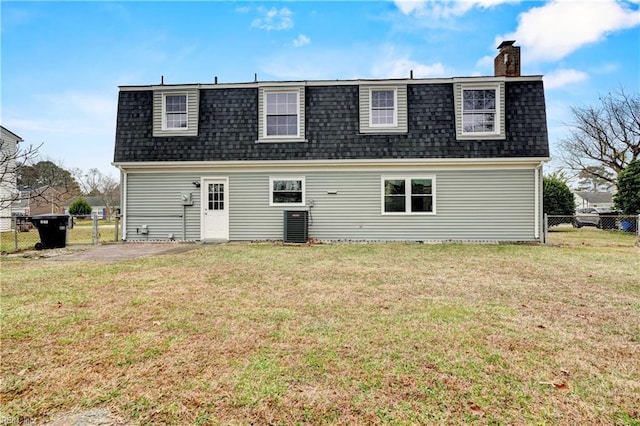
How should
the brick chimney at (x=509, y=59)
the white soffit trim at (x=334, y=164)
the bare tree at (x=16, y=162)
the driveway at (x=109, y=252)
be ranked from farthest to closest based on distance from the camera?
the brick chimney at (x=509, y=59), the white soffit trim at (x=334, y=164), the bare tree at (x=16, y=162), the driveway at (x=109, y=252)

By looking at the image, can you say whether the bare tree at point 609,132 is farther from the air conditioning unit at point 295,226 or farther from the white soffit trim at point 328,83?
the air conditioning unit at point 295,226

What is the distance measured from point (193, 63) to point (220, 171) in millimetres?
7383

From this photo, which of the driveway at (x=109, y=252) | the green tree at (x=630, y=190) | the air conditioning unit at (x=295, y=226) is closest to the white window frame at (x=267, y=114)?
the air conditioning unit at (x=295, y=226)

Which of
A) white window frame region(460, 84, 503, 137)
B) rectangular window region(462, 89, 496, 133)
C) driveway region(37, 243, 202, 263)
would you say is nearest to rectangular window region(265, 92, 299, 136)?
driveway region(37, 243, 202, 263)

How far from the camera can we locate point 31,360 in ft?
9.18

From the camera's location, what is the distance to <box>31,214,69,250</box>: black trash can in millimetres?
9773

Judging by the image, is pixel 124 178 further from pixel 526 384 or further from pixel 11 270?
pixel 526 384

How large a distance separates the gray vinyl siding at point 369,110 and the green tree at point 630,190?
13.6m

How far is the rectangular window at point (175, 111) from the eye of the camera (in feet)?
39.0

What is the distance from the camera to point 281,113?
11.8 m

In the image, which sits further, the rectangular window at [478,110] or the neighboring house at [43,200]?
the neighboring house at [43,200]

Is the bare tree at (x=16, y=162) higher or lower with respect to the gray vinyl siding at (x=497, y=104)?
lower

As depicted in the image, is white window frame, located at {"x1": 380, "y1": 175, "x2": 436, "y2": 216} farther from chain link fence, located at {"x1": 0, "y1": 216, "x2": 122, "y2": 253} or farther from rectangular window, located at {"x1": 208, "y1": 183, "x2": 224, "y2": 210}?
chain link fence, located at {"x1": 0, "y1": 216, "x2": 122, "y2": 253}

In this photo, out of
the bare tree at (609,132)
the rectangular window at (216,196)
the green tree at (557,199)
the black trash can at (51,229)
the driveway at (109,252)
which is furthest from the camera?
the bare tree at (609,132)
